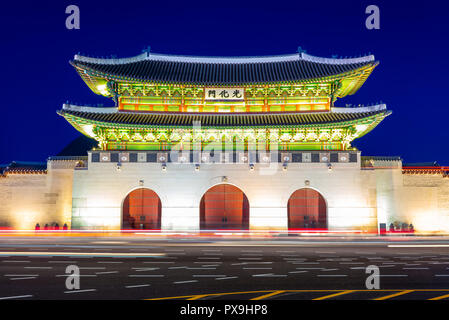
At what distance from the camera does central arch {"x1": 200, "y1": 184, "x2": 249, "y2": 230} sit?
1144 inches

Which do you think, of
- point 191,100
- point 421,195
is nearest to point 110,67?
point 191,100

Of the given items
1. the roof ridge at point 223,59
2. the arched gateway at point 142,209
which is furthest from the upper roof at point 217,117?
the arched gateway at point 142,209

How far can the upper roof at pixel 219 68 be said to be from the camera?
25.9 metres

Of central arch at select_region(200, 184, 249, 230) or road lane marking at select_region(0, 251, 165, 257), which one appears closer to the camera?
road lane marking at select_region(0, 251, 165, 257)

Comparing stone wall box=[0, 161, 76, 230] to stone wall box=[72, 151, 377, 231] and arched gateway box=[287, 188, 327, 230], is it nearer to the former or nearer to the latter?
stone wall box=[72, 151, 377, 231]

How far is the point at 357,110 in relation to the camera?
84.3ft

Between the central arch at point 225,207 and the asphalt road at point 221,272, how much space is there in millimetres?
10411

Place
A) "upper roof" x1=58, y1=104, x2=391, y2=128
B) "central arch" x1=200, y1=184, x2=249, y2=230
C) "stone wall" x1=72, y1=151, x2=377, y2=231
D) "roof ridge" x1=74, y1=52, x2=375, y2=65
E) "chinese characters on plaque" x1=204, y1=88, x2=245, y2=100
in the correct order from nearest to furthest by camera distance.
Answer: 1. "upper roof" x1=58, y1=104, x2=391, y2=128
2. "stone wall" x1=72, y1=151, x2=377, y2=231
3. "chinese characters on plaque" x1=204, y1=88, x2=245, y2=100
4. "roof ridge" x1=74, y1=52, x2=375, y2=65
5. "central arch" x1=200, y1=184, x2=249, y2=230

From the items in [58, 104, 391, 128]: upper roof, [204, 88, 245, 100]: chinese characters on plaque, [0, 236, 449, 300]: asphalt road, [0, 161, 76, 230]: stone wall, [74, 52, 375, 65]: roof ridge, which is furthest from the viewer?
[74, 52, 375, 65]: roof ridge

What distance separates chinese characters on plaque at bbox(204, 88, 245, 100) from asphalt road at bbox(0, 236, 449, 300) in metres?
12.8

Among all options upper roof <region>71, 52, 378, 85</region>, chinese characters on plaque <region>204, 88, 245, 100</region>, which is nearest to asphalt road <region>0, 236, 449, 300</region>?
chinese characters on plaque <region>204, 88, 245, 100</region>

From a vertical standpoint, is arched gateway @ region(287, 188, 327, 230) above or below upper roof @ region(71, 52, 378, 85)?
below

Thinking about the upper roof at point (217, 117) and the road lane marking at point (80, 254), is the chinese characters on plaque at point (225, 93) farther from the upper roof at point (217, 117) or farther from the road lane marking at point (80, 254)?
the road lane marking at point (80, 254)

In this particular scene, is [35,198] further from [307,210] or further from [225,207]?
[307,210]
